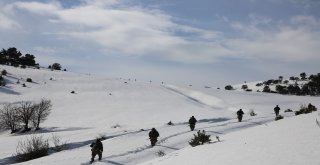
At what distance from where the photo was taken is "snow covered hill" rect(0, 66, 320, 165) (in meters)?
23.6

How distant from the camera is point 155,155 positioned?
23953 mm

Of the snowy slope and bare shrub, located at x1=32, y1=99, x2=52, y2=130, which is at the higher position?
the snowy slope

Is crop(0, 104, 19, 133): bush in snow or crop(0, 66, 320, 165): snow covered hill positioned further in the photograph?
crop(0, 104, 19, 133): bush in snow

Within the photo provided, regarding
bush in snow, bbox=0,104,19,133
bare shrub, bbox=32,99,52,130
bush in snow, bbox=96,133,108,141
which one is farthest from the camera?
bare shrub, bbox=32,99,52,130

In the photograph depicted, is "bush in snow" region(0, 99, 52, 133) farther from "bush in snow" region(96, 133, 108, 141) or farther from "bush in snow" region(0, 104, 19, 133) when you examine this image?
"bush in snow" region(96, 133, 108, 141)

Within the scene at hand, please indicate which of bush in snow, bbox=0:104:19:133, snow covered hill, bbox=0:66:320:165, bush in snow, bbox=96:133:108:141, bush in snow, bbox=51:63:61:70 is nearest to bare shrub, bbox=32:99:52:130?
snow covered hill, bbox=0:66:320:165

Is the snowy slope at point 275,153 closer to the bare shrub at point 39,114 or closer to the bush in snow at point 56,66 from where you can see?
the bare shrub at point 39,114

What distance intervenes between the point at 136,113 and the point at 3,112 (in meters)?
17.0

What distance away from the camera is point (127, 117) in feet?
169

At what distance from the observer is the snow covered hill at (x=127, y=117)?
23578mm

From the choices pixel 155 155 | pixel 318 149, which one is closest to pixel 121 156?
pixel 155 155

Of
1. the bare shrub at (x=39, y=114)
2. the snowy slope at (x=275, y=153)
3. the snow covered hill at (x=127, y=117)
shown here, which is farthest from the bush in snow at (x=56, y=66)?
the snowy slope at (x=275, y=153)

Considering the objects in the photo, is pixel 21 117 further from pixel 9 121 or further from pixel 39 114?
pixel 39 114

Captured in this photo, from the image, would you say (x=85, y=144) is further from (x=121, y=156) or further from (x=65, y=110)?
(x=65, y=110)
